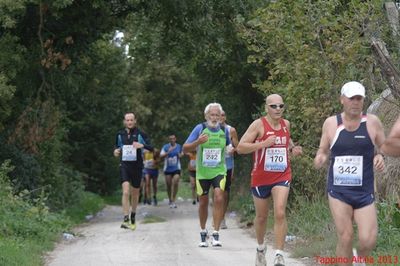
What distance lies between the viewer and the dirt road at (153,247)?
11.2 meters

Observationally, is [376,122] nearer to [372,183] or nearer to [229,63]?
Result: [372,183]

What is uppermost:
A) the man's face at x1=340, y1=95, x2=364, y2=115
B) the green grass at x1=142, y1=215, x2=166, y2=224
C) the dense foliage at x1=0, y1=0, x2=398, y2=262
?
the dense foliage at x1=0, y1=0, x2=398, y2=262

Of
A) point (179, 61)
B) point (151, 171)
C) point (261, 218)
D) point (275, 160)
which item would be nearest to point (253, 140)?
point (275, 160)

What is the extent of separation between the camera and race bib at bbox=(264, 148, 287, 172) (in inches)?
401

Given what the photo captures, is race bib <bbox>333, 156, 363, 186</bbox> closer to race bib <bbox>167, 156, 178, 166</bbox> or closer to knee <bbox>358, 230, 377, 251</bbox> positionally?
knee <bbox>358, 230, 377, 251</bbox>

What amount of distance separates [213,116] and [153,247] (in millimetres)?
2190

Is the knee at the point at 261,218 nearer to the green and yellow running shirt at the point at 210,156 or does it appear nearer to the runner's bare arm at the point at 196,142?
the runner's bare arm at the point at 196,142

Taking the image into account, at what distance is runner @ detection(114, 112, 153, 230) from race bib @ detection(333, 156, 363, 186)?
8365mm

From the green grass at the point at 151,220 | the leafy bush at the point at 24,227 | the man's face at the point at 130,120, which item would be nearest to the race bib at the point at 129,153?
the man's face at the point at 130,120

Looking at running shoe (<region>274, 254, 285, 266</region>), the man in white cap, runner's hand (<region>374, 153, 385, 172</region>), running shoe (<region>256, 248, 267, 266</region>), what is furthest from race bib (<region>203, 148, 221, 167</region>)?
runner's hand (<region>374, 153, 385, 172</region>)

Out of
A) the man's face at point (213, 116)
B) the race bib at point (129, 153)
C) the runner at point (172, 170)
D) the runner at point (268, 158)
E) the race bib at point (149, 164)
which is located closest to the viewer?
the runner at point (268, 158)

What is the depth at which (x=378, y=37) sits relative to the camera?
1301cm

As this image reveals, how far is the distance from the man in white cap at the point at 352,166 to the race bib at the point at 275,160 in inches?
94.7

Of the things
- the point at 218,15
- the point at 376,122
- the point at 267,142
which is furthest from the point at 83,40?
the point at 376,122
